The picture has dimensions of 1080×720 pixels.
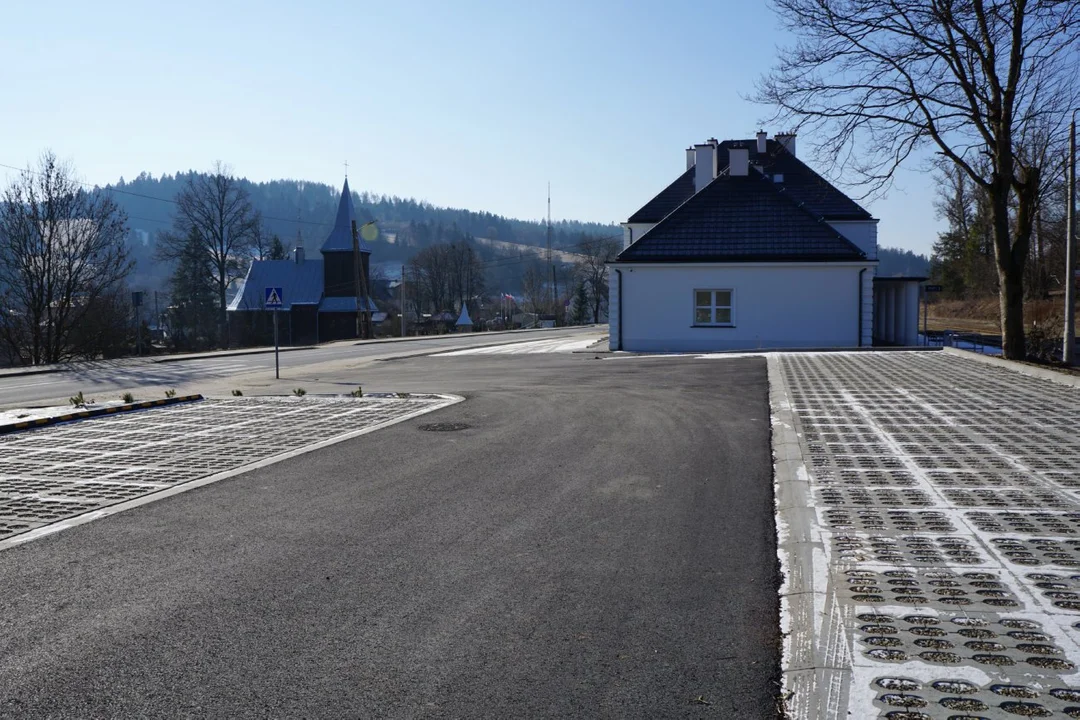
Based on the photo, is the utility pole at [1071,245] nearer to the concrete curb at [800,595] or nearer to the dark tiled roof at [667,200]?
the concrete curb at [800,595]

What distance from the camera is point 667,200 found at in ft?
143

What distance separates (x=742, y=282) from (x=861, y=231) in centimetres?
1080

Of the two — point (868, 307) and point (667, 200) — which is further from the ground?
point (667, 200)

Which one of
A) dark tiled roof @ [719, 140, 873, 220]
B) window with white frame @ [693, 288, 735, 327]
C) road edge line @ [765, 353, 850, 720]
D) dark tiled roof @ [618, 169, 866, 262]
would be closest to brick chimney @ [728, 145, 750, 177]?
dark tiled roof @ [618, 169, 866, 262]

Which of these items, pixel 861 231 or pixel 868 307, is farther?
pixel 861 231

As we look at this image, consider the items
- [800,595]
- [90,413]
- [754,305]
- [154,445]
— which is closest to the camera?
[800,595]

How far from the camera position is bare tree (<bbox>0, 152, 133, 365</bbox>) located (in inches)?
1547

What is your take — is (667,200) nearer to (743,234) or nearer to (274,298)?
(743,234)

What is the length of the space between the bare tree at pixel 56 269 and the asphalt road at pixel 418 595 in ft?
118

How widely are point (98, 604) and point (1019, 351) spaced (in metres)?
20.9

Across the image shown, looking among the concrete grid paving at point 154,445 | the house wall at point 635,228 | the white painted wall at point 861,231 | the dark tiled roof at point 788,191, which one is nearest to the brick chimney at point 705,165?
the dark tiled roof at point 788,191

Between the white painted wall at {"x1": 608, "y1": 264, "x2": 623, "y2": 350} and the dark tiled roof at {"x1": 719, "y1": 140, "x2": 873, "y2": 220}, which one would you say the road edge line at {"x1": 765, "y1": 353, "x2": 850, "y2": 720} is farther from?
the dark tiled roof at {"x1": 719, "y1": 140, "x2": 873, "y2": 220}

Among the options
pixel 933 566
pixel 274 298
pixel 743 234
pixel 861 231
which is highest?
pixel 861 231

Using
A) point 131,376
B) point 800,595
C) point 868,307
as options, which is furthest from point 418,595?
point 868,307
